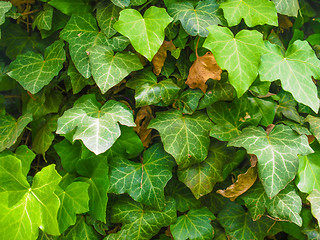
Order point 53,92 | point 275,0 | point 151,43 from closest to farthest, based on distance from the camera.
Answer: point 151,43, point 275,0, point 53,92

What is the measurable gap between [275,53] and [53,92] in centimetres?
81

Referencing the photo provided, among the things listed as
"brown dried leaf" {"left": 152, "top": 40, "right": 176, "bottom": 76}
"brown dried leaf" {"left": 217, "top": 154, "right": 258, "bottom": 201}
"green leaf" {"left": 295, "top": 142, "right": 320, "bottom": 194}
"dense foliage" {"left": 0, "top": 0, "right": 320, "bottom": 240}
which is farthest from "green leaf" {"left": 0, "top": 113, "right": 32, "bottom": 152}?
"green leaf" {"left": 295, "top": 142, "right": 320, "bottom": 194}

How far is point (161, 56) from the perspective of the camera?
41.2 inches

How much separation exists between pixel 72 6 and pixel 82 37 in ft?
0.49

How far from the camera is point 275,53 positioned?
3.19 feet

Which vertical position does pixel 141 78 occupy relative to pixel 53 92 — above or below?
above

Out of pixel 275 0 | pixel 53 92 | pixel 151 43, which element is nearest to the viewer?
pixel 151 43

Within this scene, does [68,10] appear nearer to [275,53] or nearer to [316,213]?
[275,53]

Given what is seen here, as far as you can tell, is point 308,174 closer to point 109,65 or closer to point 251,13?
point 251,13

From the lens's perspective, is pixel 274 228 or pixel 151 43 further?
pixel 274 228

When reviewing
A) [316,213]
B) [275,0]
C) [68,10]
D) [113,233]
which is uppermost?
[275,0]

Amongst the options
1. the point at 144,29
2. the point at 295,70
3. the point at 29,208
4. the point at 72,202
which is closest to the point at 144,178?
the point at 72,202

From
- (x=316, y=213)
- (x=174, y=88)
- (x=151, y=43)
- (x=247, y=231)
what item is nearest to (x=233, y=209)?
(x=247, y=231)

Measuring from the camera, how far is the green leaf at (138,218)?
1.03 m
